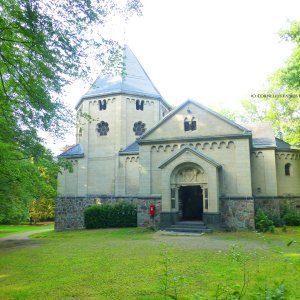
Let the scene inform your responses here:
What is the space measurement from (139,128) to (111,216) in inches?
336

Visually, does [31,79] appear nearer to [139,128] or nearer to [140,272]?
[140,272]

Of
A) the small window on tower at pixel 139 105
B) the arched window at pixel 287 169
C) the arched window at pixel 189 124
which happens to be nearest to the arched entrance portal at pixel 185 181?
the arched window at pixel 189 124

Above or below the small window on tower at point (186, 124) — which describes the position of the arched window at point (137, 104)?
above

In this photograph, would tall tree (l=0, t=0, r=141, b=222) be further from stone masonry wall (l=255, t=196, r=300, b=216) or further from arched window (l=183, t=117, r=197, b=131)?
stone masonry wall (l=255, t=196, r=300, b=216)

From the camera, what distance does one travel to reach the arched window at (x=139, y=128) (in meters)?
25.7

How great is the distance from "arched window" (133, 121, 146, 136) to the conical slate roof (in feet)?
8.79

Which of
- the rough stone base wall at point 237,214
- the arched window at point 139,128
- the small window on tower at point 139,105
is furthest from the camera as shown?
the small window on tower at point 139,105

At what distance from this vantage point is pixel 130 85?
26453 mm

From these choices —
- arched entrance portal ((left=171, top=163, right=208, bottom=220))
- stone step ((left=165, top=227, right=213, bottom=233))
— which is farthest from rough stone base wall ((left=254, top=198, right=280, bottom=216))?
stone step ((left=165, top=227, right=213, bottom=233))

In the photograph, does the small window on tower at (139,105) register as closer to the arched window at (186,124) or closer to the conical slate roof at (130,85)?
the conical slate roof at (130,85)

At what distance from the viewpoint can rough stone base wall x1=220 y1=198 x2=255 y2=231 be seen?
17656 mm

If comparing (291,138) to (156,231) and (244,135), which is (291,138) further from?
(156,231)

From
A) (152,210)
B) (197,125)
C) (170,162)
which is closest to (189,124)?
(197,125)

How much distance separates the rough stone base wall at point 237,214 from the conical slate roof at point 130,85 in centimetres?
1261
